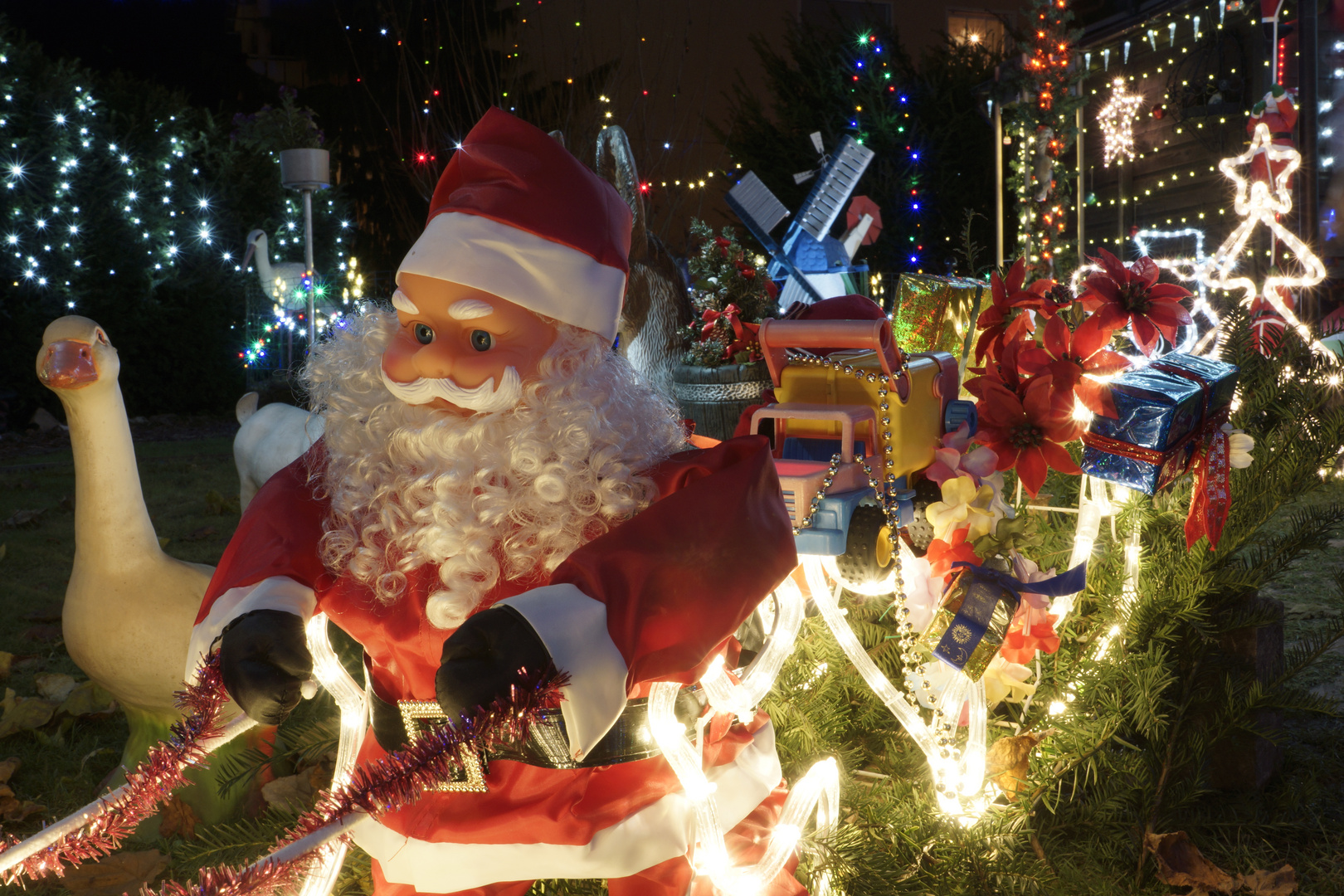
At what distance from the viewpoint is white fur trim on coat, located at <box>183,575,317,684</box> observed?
1.23 m

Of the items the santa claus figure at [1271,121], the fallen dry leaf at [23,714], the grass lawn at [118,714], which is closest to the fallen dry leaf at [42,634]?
the grass lawn at [118,714]

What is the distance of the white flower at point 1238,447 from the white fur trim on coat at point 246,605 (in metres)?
1.53

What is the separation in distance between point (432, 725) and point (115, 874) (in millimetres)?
1241

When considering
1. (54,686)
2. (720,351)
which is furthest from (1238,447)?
(54,686)

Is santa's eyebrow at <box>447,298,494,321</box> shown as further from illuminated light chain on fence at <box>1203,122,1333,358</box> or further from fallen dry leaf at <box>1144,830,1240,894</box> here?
illuminated light chain on fence at <box>1203,122,1333,358</box>

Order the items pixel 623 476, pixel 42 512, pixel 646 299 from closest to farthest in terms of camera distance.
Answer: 1. pixel 623 476
2. pixel 646 299
3. pixel 42 512

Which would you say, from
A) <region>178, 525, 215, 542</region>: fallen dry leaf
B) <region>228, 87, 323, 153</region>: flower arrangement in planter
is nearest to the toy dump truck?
<region>178, 525, 215, 542</region>: fallen dry leaf

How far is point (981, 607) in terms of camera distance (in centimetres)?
156

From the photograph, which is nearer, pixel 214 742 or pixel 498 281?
pixel 214 742

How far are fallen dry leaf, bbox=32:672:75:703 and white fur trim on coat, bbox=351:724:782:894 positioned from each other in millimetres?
2154

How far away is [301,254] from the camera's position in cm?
1098

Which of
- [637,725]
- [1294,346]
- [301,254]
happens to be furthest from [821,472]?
[301,254]

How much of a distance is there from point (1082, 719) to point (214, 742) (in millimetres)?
1445

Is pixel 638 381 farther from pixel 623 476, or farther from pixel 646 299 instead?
pixel 646 299
